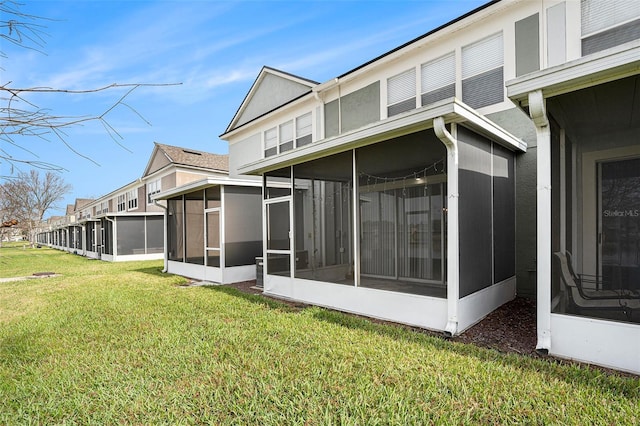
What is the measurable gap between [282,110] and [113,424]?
33.1ft

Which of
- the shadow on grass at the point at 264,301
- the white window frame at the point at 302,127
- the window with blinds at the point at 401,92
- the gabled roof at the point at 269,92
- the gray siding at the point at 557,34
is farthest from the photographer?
the gabled roof at the point at 269,92

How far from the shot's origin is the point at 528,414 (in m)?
2.62

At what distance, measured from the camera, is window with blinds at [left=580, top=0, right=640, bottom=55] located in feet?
17.1

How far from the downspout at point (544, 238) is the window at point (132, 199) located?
1100 inches

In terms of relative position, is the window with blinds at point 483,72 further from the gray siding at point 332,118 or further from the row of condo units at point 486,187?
the gray siding at point 332,118

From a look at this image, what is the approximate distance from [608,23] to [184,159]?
21.4 meters

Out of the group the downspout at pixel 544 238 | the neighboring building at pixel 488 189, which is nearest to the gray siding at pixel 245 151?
the neighboring building at pixel 488 189

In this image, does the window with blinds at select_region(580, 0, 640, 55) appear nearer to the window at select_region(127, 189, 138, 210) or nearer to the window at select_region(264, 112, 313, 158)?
the window at select_region(264, 112, 313, 158)

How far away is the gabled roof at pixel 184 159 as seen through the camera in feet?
71.9

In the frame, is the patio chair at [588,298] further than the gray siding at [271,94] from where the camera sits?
No

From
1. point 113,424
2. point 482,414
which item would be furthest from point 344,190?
point 113,424

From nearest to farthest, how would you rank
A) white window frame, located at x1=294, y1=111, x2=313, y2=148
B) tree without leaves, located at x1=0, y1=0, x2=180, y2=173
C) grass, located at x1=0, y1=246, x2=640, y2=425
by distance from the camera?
tree without leaves, located at x1=0, y1=0, x2=180, y2=173 → grass, located at x1=0, y1=246, x2=640, y2=425 → white window frame, located at x1=294, y1=111, x2=313, y2=148

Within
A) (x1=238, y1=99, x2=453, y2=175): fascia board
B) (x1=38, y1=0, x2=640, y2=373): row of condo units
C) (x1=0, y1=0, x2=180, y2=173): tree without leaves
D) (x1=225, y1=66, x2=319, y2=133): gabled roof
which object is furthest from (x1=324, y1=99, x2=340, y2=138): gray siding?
(x1=0, y1=0, x2=180, y2=173): tree without leaves

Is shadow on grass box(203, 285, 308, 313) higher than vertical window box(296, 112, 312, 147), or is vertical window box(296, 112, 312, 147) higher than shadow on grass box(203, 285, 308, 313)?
vertical window box(296, 112, 312, 147)
